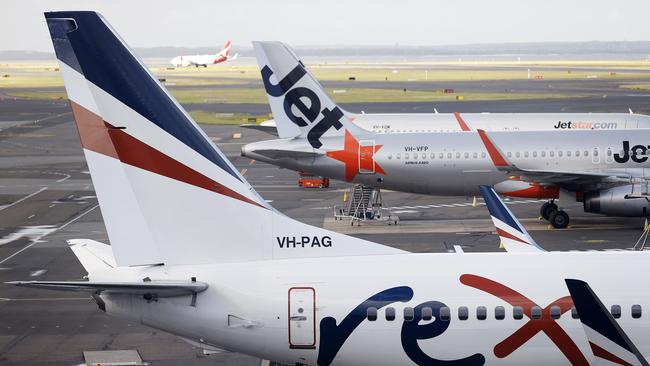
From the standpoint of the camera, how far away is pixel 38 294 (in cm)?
3441

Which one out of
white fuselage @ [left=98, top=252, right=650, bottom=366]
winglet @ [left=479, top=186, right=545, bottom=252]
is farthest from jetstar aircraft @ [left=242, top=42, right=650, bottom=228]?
white fuselage @ [left=98, top=252, right=650, bottom=366]

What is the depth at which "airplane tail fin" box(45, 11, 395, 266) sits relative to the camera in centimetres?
1816

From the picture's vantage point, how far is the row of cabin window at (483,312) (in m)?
18.5

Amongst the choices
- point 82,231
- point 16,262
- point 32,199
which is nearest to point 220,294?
point 16,262

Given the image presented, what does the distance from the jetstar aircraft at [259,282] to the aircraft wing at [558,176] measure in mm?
26445

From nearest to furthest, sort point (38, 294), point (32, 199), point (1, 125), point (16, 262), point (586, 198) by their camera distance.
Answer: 1. point (38, 294)
2. point (16, 262)
3. point (586, 198)
4. point (32, 199)
5. point (1, 125)

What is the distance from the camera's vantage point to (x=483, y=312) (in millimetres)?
18656

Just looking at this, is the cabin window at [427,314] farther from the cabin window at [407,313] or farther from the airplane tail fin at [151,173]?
the airplane tail fin at [151,173]

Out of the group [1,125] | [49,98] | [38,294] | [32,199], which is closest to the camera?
[38,294]

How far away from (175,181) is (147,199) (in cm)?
58

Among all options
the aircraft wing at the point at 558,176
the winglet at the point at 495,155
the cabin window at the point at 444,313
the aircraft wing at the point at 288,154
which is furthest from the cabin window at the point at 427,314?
the aircraft wing at the point at 288,154

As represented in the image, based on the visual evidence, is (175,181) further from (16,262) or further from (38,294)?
(16,262)

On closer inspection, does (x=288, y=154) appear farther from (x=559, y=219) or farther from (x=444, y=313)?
(x=444, y=313)

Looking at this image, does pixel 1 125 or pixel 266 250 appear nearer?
pixel 266 250
